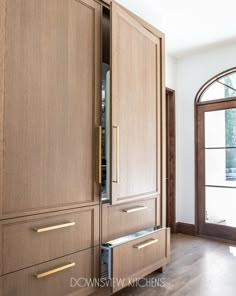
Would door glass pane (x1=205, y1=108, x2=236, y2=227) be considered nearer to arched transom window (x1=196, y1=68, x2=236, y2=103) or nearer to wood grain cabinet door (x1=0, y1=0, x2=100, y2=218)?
arched transom window (x1=196, y1=68, x2=236, y2=103)

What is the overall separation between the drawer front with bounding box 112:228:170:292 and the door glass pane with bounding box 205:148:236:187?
1489 millimetres

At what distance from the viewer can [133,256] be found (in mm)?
2104

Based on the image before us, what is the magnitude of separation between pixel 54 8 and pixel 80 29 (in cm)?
22

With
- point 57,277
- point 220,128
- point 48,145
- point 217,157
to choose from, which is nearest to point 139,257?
point 57,277

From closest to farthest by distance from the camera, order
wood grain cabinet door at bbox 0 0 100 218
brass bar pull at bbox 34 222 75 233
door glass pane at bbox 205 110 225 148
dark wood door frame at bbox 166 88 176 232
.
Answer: wood grain cabinet door at bbox 0 0 100 218 < brass bar pull at bbox 34 222 75 233 < door glass pane at bbox 205 110 225 148 < dark wood door frame at bbox 166 88 176 232

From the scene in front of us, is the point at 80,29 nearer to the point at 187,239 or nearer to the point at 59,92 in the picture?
the point at 59,92

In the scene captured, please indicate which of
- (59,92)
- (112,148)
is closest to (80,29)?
(59,92)

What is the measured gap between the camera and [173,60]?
4.00 meters

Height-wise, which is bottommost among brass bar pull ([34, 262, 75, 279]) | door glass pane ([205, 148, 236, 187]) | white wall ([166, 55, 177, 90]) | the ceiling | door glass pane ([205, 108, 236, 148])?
brass bar pull ([34, 262, 75, 279])

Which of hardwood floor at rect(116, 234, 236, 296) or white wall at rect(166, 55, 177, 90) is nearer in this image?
hardwood floor at rect(116, 234, 236, 296)

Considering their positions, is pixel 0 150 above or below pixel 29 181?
above

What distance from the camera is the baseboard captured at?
383cm

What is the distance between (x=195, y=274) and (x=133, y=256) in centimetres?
83

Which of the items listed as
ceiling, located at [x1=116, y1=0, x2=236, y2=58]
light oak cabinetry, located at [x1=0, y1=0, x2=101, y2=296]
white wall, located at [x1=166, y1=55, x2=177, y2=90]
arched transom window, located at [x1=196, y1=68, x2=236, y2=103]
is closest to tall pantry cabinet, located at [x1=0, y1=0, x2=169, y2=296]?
light oak cabinetry, located at [x1=0, y1=0, x2=101, y2=296]
